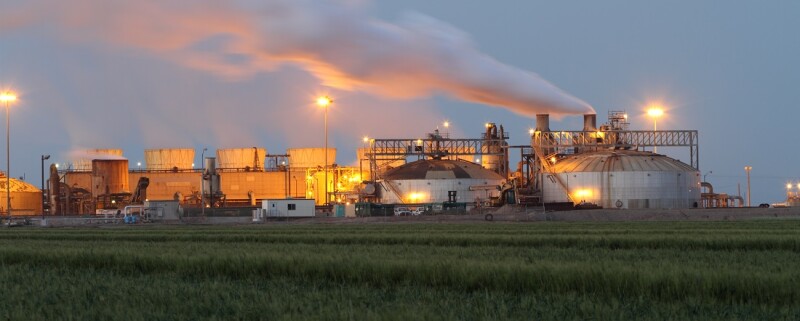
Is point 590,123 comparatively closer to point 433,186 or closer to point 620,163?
point 620,163

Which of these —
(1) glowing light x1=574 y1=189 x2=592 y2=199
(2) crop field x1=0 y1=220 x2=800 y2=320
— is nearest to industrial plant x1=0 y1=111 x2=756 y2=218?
(1) glowing light x1=574 y1=189 x2=592 y2=199

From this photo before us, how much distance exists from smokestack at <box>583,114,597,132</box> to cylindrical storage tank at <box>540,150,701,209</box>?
1063cm

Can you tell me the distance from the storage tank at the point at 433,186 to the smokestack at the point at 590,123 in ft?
43.5

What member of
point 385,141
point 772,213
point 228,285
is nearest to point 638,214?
point 772,213

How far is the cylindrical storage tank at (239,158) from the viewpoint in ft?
509

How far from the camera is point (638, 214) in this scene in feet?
295

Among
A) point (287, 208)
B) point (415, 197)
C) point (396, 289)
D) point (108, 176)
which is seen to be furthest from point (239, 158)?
point (396, 289)

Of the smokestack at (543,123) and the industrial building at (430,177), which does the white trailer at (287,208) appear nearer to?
the industrial building at (430,177)

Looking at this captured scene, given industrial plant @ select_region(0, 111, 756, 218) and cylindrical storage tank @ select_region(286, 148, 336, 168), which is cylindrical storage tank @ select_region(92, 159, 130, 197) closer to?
industrial plant @ select_region(0, 111, 756, 218)

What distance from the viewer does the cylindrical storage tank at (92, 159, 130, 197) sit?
137125 millimetres

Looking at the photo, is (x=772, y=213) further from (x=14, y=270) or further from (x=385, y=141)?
(x=14, y=270)

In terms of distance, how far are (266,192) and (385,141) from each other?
21.9 meters

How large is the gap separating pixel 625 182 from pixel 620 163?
7.94 ft

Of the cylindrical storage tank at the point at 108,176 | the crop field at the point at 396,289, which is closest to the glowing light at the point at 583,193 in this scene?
the cylindrical storage tank at the point at 108,176
